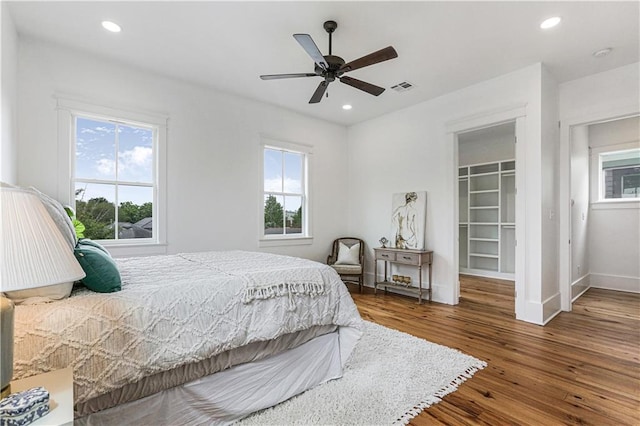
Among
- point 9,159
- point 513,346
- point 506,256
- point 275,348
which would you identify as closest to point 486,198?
point 506,256

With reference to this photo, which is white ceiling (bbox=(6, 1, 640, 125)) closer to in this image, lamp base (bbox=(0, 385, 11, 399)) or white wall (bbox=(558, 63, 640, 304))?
white wall (bbox=(558, 63, 640, 304))

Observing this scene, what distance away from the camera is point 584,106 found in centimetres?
364

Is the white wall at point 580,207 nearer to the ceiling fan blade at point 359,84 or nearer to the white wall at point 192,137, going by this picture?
the ceiling fan blade at point 359,84

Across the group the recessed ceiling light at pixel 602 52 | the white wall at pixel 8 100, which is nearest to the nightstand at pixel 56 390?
the white wall at pixel 8 100

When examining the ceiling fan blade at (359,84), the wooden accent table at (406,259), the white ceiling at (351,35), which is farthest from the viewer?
the wooden accent table at (406,259)

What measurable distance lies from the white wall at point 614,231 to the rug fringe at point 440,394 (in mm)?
4272

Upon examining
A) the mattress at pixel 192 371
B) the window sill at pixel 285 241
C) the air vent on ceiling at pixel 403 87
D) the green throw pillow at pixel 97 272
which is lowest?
the mattress at pixel 192 371

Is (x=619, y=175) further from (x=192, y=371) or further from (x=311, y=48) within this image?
(x=192, y=371)

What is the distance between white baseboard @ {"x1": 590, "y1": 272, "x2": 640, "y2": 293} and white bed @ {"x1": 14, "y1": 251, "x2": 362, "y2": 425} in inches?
210

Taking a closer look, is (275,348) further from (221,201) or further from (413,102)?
(413,102)

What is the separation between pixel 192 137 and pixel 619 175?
6.68 meters

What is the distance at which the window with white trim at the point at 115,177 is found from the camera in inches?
127

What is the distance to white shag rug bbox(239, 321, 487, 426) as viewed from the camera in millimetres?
1759

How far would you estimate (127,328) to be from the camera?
1.31 m
